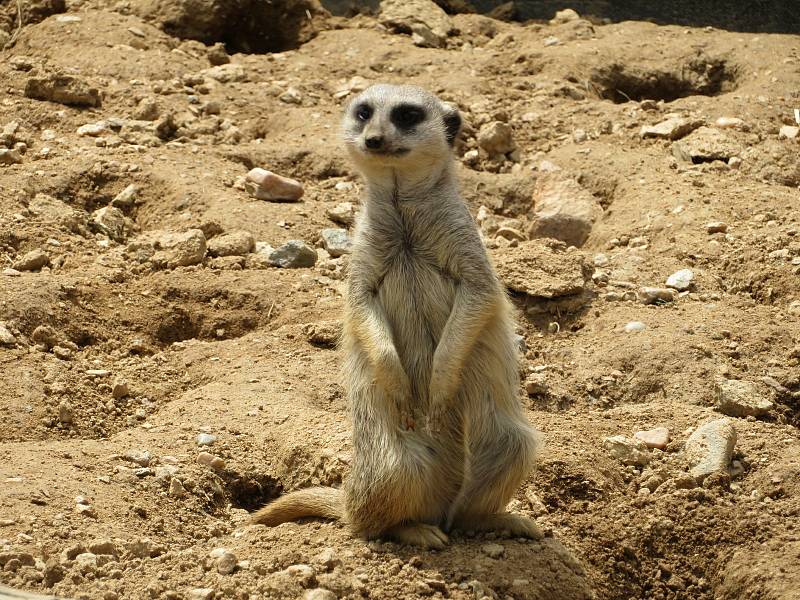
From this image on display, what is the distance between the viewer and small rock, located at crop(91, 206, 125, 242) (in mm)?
4848

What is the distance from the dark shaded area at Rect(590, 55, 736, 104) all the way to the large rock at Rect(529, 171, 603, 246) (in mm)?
1054

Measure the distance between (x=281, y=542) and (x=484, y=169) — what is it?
2.72m

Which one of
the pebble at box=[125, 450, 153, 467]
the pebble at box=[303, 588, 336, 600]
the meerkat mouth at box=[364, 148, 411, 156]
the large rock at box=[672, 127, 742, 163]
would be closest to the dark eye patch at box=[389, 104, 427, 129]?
the meerkat mouth at box=[364, 148, 411, 156]

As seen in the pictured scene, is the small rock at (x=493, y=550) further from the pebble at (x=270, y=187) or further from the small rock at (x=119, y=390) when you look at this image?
the pebble at (x=270, y=187)

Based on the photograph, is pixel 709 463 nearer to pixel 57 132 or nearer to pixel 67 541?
pixel 67 541

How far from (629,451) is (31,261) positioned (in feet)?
7.78

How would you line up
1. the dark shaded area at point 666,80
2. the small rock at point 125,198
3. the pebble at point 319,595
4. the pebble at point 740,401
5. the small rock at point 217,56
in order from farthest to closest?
the small rock at point 217,56 → the dark shaded area at point 666,80 → the small rock at point 125,198 → the pebble at point 740,401 → the pebble at point 319,595

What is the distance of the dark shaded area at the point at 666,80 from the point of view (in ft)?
19.9

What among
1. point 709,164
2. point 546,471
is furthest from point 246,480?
point 709,164

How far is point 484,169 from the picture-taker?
546 centimetres

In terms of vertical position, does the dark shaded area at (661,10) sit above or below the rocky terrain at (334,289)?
above

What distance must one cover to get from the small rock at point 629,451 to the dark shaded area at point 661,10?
385 cm

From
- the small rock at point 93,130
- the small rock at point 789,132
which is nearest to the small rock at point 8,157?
the small rock at point 93,130

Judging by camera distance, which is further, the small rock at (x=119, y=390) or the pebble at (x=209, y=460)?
the small rock at (x=119, y=390)
